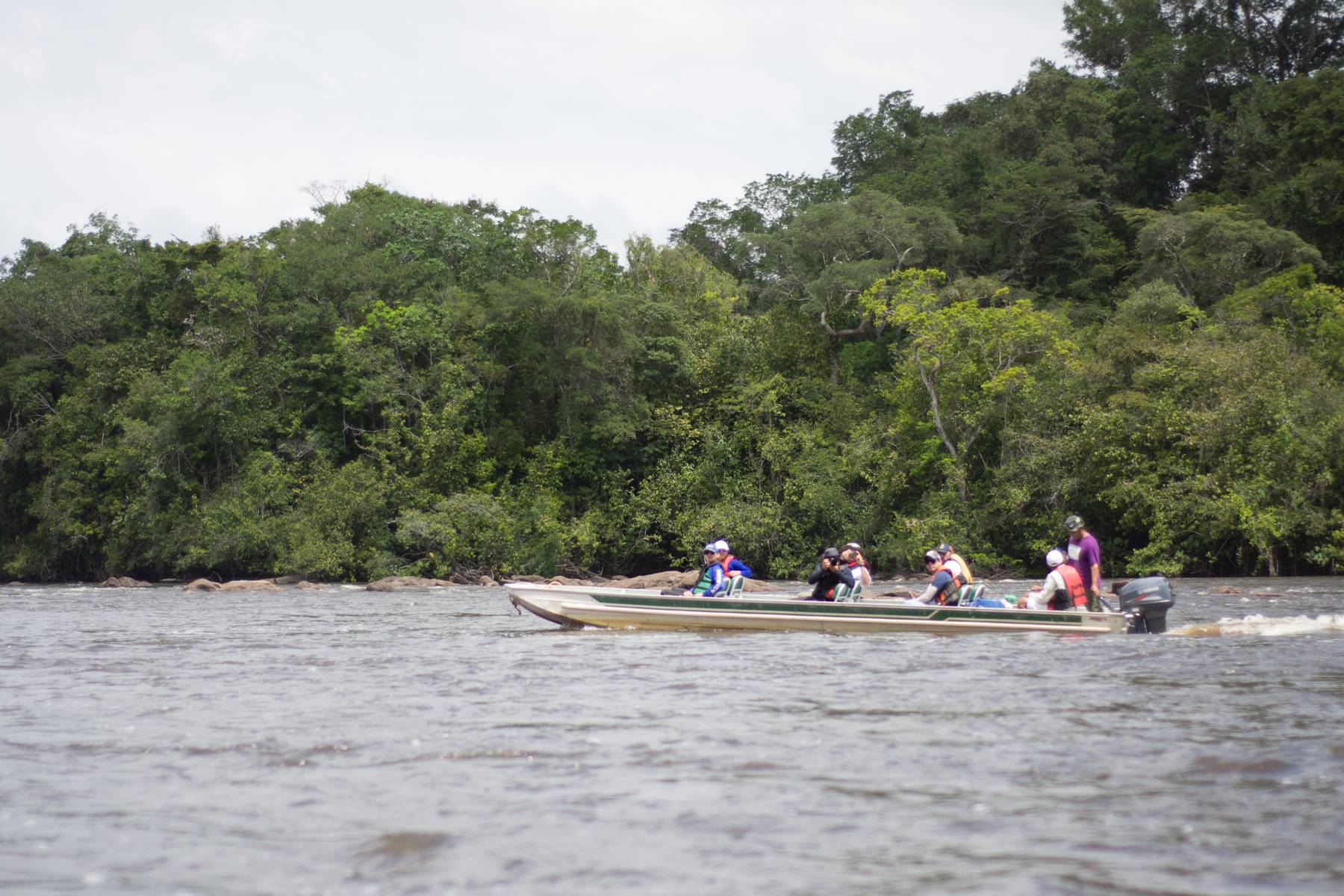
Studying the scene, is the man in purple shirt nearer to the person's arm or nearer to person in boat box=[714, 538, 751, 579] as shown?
the person's arm

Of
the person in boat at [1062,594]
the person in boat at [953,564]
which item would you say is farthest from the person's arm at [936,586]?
the person in boat at [1062,594]

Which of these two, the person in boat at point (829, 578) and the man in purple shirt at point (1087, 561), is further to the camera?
the person in boat at point (829, 578)

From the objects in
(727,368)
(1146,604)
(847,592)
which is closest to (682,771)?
(847,592)

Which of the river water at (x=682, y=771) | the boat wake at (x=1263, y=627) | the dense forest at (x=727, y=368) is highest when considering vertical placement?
the dense forest at (x=727, y=368)

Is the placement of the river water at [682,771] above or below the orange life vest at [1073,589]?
below

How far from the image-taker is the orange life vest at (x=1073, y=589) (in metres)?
17.3

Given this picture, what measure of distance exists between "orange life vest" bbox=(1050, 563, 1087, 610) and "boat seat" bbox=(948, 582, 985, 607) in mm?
1067

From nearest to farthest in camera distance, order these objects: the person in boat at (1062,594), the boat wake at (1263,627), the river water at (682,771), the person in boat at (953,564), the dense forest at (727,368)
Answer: the river water at (682,771), the person in boat at (1062,594), the boat wake at (1263,627), the person in boat at (953,564), the dense forest at (727,368)

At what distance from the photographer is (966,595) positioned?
17609 mm

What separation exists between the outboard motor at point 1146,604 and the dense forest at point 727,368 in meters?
Result: 17.8

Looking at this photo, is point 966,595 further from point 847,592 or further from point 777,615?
point 777,615

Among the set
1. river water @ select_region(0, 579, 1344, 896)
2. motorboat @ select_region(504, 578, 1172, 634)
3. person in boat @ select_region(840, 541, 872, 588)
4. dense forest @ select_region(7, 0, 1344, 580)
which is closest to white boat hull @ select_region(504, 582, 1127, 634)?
motorboat @ select_region(504, 578, 1172, 634)

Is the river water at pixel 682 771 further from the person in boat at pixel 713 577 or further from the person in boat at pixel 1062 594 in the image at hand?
the person in boat at pixel 713 577

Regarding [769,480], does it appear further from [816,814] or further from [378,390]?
[816,814]
